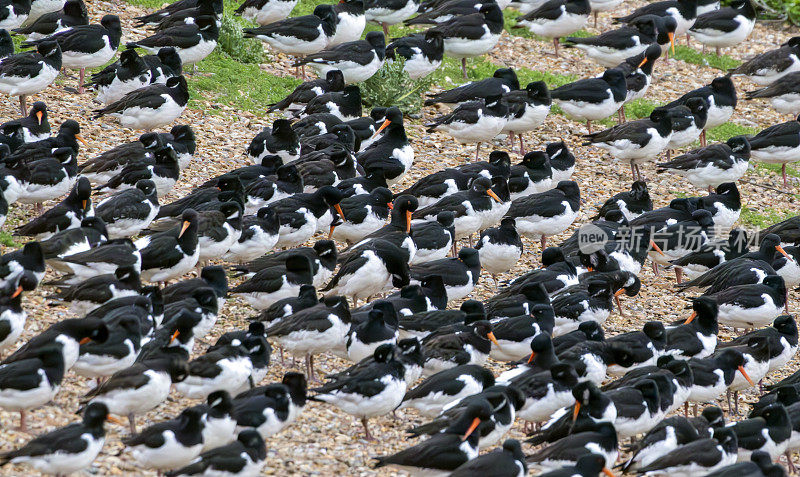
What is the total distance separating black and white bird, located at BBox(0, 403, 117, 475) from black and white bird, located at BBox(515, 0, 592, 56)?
15110mm

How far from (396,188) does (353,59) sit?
2835 millimetres

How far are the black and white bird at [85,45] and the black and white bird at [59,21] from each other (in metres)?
0.77

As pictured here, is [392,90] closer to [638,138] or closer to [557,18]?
[638,138]

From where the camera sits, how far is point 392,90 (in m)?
18.8

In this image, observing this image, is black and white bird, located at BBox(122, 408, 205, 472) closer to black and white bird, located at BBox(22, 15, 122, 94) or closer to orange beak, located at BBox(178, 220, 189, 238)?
orange beak, located at BBox(178, 220, 189, 238)

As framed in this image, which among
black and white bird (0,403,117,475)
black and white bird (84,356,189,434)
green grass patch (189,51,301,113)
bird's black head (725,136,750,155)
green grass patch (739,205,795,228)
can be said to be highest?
black and white bird (0,403,117,475)

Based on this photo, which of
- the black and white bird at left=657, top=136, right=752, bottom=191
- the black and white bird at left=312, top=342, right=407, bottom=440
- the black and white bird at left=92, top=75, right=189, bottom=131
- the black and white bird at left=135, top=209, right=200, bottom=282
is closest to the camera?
the black and white bird at left=312, top=342, right=407, bottom=440

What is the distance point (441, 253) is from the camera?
558 inches

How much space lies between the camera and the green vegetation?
74.9 ft

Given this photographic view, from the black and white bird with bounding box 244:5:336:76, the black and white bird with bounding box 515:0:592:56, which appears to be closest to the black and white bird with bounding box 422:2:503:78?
the black and white bird with bounding box 515:0:592:56

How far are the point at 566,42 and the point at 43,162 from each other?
11034 mm

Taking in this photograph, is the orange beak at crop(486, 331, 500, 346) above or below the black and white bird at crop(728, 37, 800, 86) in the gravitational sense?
above

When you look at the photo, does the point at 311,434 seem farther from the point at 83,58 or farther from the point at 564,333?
the point at 83,58

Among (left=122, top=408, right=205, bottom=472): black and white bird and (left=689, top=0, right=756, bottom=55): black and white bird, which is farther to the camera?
(left=689, top=0, right=756, bottom=55): black and white bird
